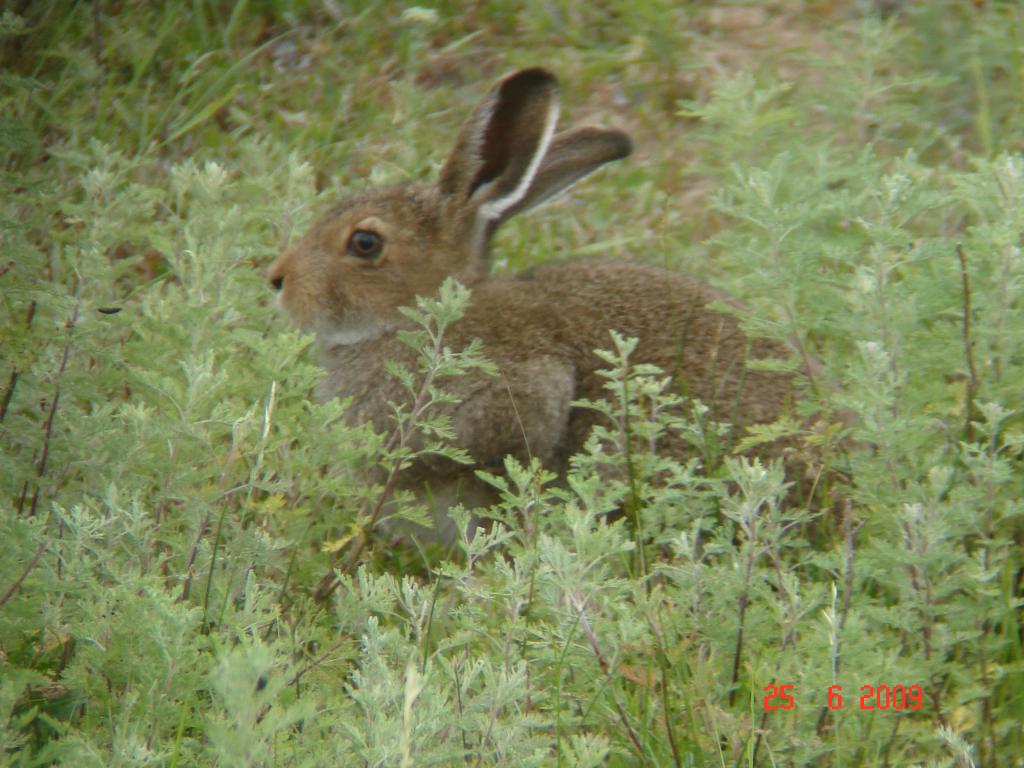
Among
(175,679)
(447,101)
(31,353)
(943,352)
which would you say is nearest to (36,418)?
(31,353)

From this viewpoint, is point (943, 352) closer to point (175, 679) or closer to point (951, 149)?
point (175, 679)

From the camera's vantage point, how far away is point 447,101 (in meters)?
7.65

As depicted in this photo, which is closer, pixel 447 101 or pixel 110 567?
pixel 110 567

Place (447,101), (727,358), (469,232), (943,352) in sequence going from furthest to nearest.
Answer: (447,101), (469,232), (727,358), (943,352)

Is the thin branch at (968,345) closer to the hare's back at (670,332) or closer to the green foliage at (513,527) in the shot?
the green foliage at (513,527)

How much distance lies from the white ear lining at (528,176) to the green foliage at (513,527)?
623 millimetres

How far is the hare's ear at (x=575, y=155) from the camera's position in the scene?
5.95 metres

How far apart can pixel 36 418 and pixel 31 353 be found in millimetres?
446

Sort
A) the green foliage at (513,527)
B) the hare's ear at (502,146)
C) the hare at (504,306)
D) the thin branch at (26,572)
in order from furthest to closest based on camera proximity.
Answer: the hare's ear at (502,146) < the hare at (504,306) < the thin branch at (26,572) < the green foliage at (513,527)

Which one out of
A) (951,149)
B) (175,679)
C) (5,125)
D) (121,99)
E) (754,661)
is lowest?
(951,149)

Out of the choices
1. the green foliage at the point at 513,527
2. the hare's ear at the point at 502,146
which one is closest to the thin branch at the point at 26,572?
the green foliage at the point at 513,527
